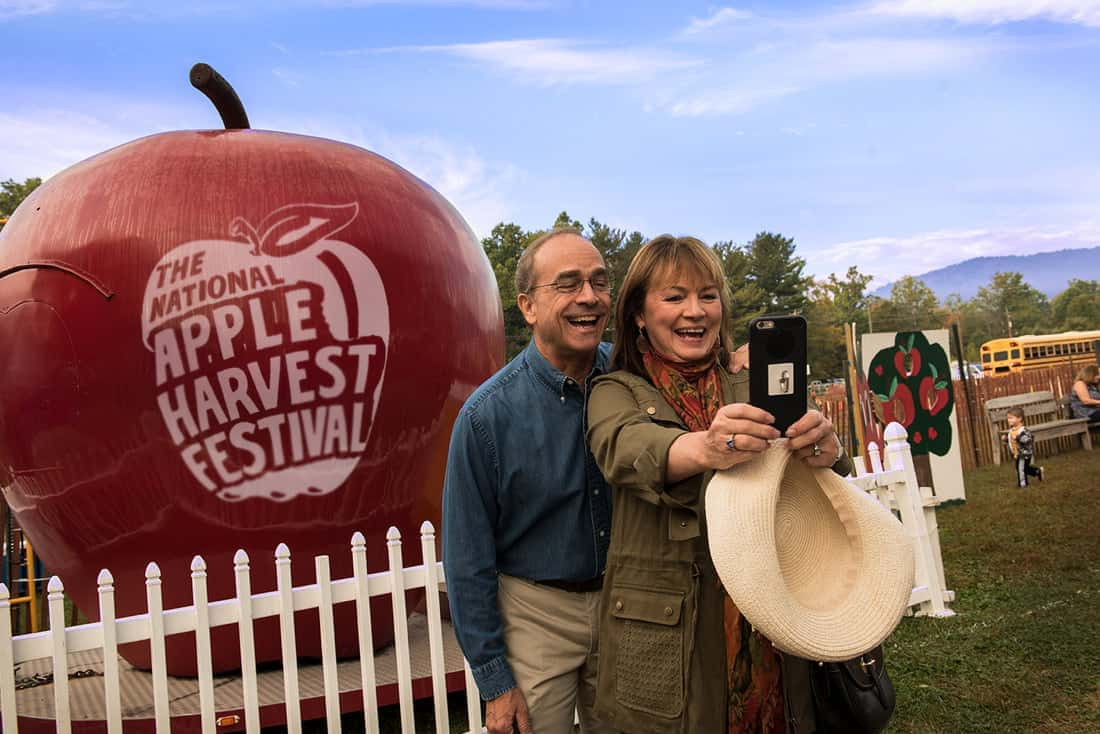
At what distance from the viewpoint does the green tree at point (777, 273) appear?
64125 millimetres

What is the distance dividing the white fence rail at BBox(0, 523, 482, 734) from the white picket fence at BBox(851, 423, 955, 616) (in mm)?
3322

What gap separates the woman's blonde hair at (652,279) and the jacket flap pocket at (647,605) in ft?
1.70

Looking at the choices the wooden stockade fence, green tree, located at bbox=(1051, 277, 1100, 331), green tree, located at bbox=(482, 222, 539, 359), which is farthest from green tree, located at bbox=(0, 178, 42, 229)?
green tree, located at bbox=(1051, 277, 1100, 331)

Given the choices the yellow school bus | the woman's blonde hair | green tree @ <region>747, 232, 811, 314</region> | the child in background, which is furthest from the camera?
green tree @ <region>747, 232, 811, 314</region>

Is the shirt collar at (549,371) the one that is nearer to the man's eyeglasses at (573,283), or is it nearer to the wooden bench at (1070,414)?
the man's eyeglasses at (573,283)

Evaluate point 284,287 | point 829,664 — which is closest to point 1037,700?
point 829,664

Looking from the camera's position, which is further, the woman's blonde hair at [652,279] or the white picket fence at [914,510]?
the white picket fence at [914,510]

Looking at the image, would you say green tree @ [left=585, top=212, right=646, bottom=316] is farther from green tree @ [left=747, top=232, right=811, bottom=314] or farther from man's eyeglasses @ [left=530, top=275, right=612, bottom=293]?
man's eyeglasses @ [left=530, top=275, right=612, bottom=293]

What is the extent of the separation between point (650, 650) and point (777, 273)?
6510 centimetres

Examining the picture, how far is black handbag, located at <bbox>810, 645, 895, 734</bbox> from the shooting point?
202cm

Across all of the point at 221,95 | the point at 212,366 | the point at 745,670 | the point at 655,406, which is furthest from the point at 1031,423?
the point at 655,406

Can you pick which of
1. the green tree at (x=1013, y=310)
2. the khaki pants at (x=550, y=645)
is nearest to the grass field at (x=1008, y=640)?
the khaki pants at (x=550, y=645)

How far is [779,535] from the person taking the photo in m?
1.91

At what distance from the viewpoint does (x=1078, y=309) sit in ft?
282
